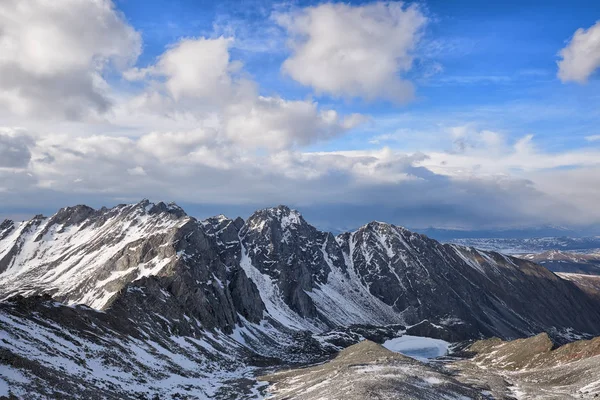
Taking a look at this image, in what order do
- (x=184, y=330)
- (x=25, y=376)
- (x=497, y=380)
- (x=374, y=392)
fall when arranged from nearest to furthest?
(x=25, y=376) → (x=374, y=392) → (x=497, y=380) → (x=184, y=330)

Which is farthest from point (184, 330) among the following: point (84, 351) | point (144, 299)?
point (84, 351)

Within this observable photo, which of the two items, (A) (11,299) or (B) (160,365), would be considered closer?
(A) (11,299)

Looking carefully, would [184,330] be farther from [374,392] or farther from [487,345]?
[487,345]

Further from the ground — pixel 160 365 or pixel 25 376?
pixel 25 376

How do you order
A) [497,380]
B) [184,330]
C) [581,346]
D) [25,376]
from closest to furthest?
[25,376] → [497,380] → [581,346] → [184,330]

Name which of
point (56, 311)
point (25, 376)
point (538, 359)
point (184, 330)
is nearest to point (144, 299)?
point (184, 330)

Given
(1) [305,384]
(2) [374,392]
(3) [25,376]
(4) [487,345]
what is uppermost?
(3) [25,376]

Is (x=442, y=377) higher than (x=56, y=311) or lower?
lower

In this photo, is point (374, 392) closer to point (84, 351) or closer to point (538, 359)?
point (84, 351)

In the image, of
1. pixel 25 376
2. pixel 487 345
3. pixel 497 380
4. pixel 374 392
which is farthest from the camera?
pixel 487 345
